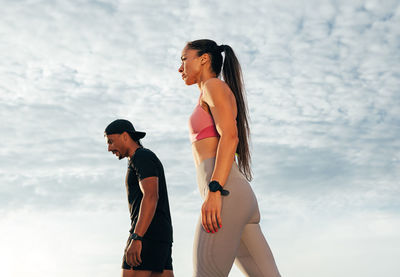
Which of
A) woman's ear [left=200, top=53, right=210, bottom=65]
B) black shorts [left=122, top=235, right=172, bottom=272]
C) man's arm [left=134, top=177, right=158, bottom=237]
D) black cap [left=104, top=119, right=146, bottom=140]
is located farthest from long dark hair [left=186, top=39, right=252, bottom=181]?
black cap [left=104, top=119, right=146, bottom=140]

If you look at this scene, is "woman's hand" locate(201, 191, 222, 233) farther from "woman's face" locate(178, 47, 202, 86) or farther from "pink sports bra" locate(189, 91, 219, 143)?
"woman's face" locate(178, 47, 202, 86)

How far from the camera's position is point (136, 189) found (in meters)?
5.61

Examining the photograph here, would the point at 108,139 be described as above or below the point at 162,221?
above

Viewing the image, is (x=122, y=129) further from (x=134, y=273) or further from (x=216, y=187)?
(x=216, y=187)

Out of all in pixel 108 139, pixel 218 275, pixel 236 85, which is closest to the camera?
pixel 218 275

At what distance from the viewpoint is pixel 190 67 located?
171 inches

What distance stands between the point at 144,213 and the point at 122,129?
1.14m

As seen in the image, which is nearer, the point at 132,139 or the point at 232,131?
the point at 232,131

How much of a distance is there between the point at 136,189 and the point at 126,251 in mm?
723

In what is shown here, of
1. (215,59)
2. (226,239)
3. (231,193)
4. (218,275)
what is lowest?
(218,275)

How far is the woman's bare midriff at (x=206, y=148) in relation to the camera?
13.0 ft

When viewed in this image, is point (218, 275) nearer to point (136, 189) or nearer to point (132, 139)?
point (136, 189)

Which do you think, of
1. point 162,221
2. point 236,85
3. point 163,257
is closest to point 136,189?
point 162,221

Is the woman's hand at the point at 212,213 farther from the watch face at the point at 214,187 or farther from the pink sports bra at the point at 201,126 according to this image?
the pink sports bra at the point at 201,126
